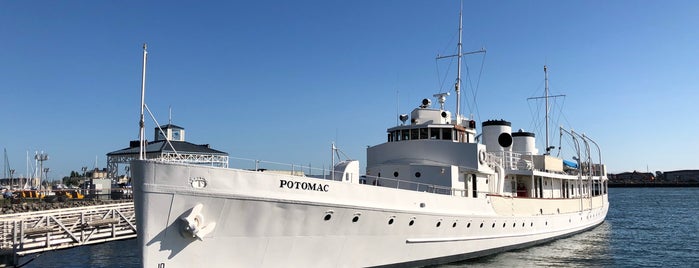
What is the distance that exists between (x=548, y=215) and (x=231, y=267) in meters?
17.6

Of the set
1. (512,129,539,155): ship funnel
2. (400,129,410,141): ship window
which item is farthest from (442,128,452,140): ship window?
(512,129,539,155): ship funnel

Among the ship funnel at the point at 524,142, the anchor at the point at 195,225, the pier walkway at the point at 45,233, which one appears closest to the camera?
the anchor at the point at 195,225

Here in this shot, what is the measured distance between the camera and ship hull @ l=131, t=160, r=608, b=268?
12.3 metres

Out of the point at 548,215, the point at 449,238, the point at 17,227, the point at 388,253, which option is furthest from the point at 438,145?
the point at 17,227

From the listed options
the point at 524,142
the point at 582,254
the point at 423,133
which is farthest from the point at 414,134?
the point at 524,142

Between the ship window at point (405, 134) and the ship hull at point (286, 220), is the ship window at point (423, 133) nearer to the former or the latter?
the ship window at point (405, 134)

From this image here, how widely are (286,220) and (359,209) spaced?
233 cm

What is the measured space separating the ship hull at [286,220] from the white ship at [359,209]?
0.03 meters

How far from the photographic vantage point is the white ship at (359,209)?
12.4 m

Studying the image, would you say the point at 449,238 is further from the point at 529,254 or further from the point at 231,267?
the point at 231,267

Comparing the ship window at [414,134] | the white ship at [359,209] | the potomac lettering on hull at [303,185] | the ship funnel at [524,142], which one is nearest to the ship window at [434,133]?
the white ship at [359,209]

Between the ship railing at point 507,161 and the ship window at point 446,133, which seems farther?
the ship railing at point 507,161

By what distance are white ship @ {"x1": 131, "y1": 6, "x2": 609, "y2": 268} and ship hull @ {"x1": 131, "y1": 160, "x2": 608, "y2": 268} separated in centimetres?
3

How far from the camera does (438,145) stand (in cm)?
2092
